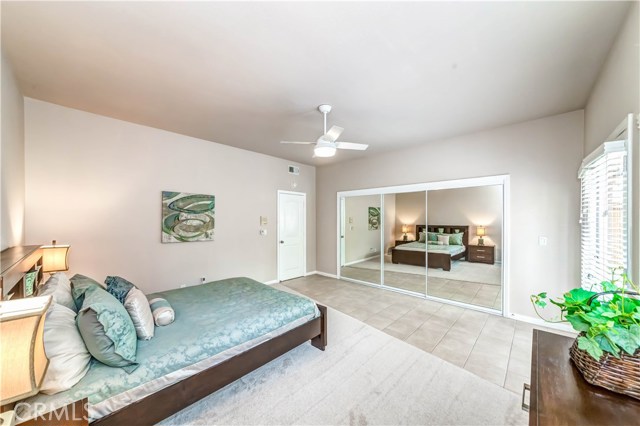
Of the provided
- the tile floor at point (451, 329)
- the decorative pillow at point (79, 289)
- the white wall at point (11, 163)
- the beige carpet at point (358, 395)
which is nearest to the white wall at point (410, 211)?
the tile floor at point (451, 329)

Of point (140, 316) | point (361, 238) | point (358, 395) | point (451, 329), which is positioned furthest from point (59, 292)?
point (361, 238)

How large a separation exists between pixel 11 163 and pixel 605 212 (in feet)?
17.5

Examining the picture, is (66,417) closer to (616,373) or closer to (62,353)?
(62,353)

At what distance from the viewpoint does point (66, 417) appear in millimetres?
1175

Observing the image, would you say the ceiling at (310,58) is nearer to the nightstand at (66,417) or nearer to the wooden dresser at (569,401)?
the wooden dresser at (569,401)

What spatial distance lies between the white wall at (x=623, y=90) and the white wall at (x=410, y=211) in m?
2.35

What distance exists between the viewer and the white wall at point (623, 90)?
5.18 ft

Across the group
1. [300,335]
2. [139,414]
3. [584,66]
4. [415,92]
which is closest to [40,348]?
[139,414]

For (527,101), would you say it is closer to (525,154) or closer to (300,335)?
(525,154)

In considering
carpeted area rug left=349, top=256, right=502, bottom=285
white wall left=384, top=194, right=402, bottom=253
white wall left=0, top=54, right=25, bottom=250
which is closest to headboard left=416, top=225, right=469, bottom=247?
carpeted area rug left=349, top=256, right=502, bottom=285

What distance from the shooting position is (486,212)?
398 cm

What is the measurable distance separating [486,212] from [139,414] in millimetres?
4683

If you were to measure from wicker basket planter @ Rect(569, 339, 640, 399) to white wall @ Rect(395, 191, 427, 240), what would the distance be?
3795mm

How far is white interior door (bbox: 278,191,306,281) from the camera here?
5.72 metres
